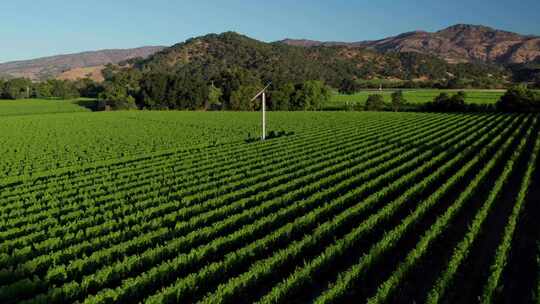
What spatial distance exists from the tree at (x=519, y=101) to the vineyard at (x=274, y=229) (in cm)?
5615

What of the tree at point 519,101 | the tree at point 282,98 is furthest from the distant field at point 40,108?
the tree at point 519,101

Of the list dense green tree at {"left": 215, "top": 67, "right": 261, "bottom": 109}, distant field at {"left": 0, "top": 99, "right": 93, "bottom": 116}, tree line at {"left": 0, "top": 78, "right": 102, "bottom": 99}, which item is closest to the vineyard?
distant field at {"left": 0, "top": 99, "right": 93, "bottom": 116}

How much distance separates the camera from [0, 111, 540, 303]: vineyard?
11.0 metres

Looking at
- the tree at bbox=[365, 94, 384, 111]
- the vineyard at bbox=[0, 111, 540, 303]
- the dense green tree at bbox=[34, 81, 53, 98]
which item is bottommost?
the vineyard at bbox=[0, 111, 540, 303]

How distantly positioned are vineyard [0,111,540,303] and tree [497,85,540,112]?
5615cm

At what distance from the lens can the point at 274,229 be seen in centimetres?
1531

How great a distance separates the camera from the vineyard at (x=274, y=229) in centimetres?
1099

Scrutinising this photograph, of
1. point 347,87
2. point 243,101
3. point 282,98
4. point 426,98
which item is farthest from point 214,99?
point 347,87

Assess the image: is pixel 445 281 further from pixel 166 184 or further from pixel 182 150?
pixel 182 150

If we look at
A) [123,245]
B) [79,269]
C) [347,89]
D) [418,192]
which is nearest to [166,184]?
[123,245]

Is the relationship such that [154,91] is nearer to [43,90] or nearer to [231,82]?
[231,82]

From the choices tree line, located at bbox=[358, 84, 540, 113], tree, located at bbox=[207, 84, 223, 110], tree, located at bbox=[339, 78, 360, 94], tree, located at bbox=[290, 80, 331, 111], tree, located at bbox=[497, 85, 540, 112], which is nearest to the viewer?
tree, located at bbox=[497, 85, 540, 112]

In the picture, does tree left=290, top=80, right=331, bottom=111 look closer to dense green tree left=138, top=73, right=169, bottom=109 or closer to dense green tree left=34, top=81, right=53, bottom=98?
dense green tree left=138, top=73, right=169, bottom=109

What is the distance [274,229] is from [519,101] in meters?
81.5
